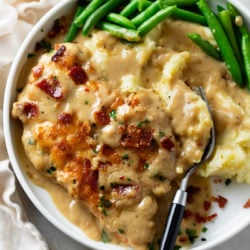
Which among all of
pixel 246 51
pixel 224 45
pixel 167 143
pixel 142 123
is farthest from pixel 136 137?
pixel 246 51

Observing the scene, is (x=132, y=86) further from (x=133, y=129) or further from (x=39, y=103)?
(x=39, y=103)

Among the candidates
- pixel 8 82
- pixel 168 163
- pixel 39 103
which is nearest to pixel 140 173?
pixel 168 163

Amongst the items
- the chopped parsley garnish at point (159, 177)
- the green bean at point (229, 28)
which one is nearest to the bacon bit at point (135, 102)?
the chopped parsley garnish at point (159, 177)

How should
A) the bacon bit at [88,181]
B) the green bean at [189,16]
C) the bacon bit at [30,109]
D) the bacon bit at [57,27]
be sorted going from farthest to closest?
the bacon bit at [57,27], the green bean at [189,16], the bacon bit at [30,109], the bacon bit at [88,181]

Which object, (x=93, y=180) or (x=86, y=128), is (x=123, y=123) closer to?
(x=86, y=128)

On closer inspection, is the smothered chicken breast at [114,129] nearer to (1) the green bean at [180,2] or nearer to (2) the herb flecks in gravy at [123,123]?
(2) the herb flecks in gravy at [123,123]

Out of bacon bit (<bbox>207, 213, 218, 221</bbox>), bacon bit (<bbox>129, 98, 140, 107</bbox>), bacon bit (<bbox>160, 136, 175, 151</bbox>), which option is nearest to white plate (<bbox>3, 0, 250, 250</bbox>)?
bacon bit (<bbox>207, 213, 218, 221</bbox>)
